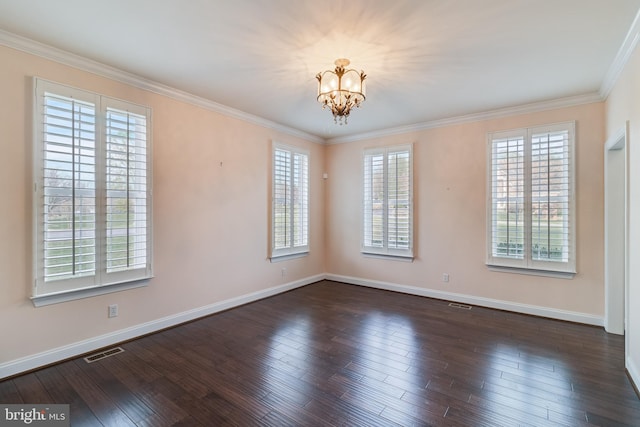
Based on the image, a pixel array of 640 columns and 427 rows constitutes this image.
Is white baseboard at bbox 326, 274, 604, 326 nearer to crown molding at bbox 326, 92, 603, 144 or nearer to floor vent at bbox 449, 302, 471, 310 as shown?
floor vent at bbox 449, 302, 471, 310

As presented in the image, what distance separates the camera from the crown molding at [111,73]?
2.64m

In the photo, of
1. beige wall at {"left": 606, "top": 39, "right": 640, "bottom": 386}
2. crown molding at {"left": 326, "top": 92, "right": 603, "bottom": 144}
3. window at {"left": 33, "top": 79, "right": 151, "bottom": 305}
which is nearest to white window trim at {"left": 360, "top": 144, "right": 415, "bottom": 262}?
Result: crown molding at {"left": 326, "top": 92, "right": 603, "bottom": 144}

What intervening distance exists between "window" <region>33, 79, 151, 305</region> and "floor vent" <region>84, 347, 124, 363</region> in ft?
2.02

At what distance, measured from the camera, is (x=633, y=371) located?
8.29 feet

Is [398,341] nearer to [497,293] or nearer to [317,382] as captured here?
[317,382]

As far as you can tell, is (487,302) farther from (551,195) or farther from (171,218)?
(171,218)

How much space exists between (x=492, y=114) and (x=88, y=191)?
5.17 meters

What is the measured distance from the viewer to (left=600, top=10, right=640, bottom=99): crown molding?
2.43 m

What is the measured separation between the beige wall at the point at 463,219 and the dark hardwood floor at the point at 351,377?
53 cm

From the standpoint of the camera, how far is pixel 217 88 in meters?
3.71

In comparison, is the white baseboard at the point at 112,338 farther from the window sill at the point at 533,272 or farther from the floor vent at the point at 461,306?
the window sill at the point at 533,272

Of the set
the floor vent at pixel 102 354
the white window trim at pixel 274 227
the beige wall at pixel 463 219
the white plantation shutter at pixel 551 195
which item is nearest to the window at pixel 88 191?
the floor vent at pixel 102 354

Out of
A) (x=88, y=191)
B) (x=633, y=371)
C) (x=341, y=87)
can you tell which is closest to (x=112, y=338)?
(x=88, y=191)

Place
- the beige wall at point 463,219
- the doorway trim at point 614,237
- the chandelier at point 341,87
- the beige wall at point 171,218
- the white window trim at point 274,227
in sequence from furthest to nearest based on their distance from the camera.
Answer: the white window trim at point 274,227 → the beige wall at point 463,219 → the doorway trim at point 614,237 → the chandelier at point 341,87 → the beige wall at point 171,218
